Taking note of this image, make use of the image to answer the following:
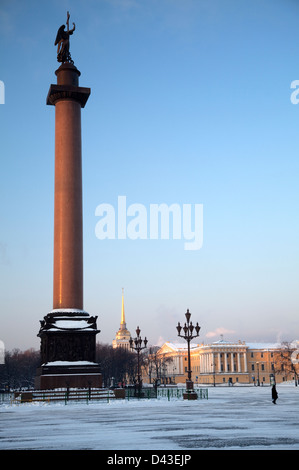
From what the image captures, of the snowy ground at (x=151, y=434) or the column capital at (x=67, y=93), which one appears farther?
the column capital at (x=67, y=93)

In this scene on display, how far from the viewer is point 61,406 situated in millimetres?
31266

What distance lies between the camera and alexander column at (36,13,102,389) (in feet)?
122

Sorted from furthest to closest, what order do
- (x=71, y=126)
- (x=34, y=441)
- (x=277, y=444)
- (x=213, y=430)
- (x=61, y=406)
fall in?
(x=71, y=126) → (x=61, y=406) → (x=213, y=430) → (x=34, y=441) → (x=277, y=444)

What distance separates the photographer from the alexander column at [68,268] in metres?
37.0

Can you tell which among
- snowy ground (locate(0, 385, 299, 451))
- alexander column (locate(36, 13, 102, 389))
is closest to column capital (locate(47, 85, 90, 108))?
alexander column (locate(36, 13, 102, 389))

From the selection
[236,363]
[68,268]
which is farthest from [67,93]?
[236,363]

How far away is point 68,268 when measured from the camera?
39281 millimetres

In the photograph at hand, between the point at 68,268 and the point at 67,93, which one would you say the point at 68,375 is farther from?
the point at 67,93

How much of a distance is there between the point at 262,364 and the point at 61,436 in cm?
14494

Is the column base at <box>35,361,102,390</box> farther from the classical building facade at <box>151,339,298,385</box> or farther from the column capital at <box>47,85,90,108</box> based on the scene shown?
the classical building facade at <box>151,339,298,385</box>

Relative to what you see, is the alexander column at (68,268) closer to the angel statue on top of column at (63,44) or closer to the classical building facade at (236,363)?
the angel statue on top of column at (63,44)

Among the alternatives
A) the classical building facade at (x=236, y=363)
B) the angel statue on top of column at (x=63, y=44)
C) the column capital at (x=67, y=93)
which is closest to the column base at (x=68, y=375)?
the column capital at (x=67, y=93)
